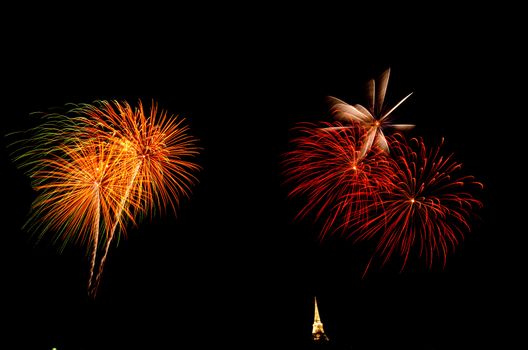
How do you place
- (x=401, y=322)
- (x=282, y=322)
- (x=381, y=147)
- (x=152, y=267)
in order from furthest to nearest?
1. (x=401, y=322)
2. (x=152, y=267)
3. (x=282, y=322)
4. (x=381, y=147)

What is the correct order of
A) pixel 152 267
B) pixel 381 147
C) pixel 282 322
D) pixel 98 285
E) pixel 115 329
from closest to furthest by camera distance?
pixel 381 147
pixel 98 285
pixel 115 329
pixel 282 322
pixel 152 267

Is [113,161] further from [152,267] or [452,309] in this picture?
[452,309]

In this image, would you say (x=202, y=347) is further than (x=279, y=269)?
No

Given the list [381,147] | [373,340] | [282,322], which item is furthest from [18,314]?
[373,340]

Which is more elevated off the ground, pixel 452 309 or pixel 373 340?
pixel 452 309

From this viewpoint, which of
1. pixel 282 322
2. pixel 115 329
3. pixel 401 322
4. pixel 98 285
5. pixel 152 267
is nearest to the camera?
pixel 98 285

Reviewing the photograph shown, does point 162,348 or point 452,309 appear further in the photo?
point 452,309

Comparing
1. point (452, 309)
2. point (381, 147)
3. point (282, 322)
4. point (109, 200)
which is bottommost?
point (282, 322)

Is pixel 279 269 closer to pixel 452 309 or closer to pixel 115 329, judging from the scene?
pixel 115 329

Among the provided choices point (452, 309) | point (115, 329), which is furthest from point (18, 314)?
point (452, 309)
